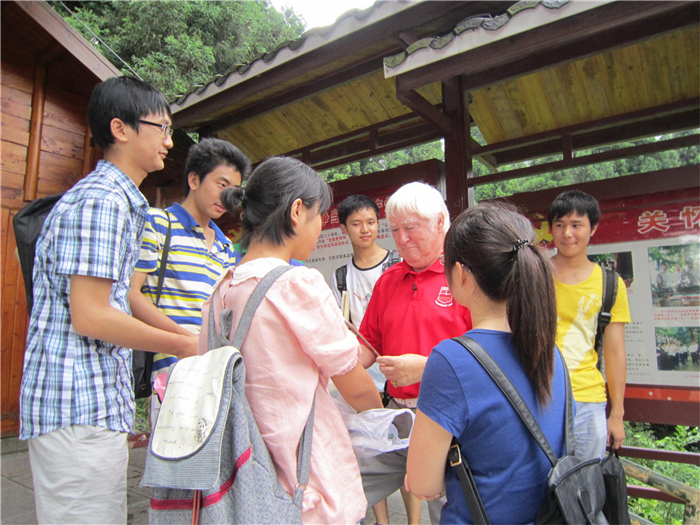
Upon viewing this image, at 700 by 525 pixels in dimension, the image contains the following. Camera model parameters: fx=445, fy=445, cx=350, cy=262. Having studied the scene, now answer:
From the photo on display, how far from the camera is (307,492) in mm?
1200

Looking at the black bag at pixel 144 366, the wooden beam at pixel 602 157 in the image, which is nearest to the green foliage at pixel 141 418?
the black bag at pixel 144 366

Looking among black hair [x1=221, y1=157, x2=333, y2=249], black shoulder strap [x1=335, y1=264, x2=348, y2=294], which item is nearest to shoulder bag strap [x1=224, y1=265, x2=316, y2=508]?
black hair [x1=221, y1=157, x2=333, y2=249]

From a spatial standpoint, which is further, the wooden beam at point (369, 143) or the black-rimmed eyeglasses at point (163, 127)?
the wooden beam at point (369, 143)

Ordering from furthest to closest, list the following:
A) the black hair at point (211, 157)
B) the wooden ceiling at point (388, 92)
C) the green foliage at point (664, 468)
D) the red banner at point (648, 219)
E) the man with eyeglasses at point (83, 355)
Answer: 1. the green foliage at point (664, 468)
2. the wooden ceiling at point (388, 92)
3. the red banner at point (648, 219)
4. the black hair at point (211, 157)
5. the man with eyeglasses at point (83, 355)

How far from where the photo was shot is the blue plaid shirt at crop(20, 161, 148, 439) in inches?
54.4

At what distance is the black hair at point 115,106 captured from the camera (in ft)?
5.66

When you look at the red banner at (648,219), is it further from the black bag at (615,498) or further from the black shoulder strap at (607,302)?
the black bag at (615,498)

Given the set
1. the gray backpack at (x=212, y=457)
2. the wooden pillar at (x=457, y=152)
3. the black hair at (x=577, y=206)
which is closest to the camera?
the gray backpack at (x=212, y=457)

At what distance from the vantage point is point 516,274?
1235 millimetres

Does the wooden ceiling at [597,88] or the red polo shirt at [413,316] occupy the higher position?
the wooden ceiling at [597,88]

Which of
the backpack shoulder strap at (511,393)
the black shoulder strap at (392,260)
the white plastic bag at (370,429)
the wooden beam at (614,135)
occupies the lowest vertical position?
the white plastic bag at (370,429)

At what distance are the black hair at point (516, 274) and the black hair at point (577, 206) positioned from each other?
1.76 m

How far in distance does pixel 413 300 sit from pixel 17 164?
202 inches

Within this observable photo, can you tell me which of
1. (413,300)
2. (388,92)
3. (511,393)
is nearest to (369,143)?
(388,92)
